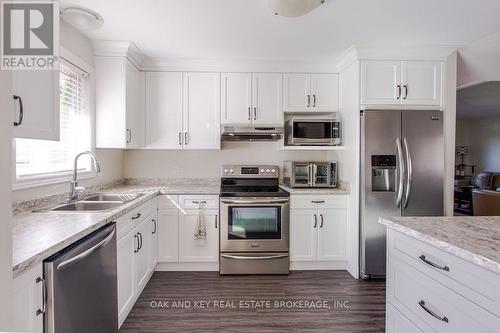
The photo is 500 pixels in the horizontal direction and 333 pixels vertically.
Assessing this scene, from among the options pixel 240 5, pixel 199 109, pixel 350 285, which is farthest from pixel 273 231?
pixel 240 5

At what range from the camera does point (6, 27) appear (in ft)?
2.99

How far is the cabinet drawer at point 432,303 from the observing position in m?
0.95

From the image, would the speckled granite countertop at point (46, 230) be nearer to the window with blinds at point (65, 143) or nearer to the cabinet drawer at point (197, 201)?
the window with blinds at point (65, 143)

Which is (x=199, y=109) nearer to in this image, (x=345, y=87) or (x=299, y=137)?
(x=299, y=137)

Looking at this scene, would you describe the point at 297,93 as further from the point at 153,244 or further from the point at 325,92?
the point at 153,244

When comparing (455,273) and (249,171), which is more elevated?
(249,171)

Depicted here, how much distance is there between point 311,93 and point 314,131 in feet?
1.59

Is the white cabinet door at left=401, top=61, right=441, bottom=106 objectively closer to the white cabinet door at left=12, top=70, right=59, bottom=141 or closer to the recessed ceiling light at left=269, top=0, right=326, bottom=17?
the recessed ceiling light at left=269, top=0, right=326, bottom=17

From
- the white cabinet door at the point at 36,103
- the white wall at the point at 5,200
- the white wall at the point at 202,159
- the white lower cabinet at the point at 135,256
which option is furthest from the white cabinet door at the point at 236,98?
the white wall at the point at 5,200

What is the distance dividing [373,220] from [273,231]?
1.02 metres

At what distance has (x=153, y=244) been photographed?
2760mm

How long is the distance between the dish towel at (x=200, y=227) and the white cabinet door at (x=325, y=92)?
1.77 metres

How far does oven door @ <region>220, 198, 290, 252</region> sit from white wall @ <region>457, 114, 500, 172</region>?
789 centimetres

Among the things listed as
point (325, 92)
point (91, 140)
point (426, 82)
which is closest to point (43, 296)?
point (91, 140)
